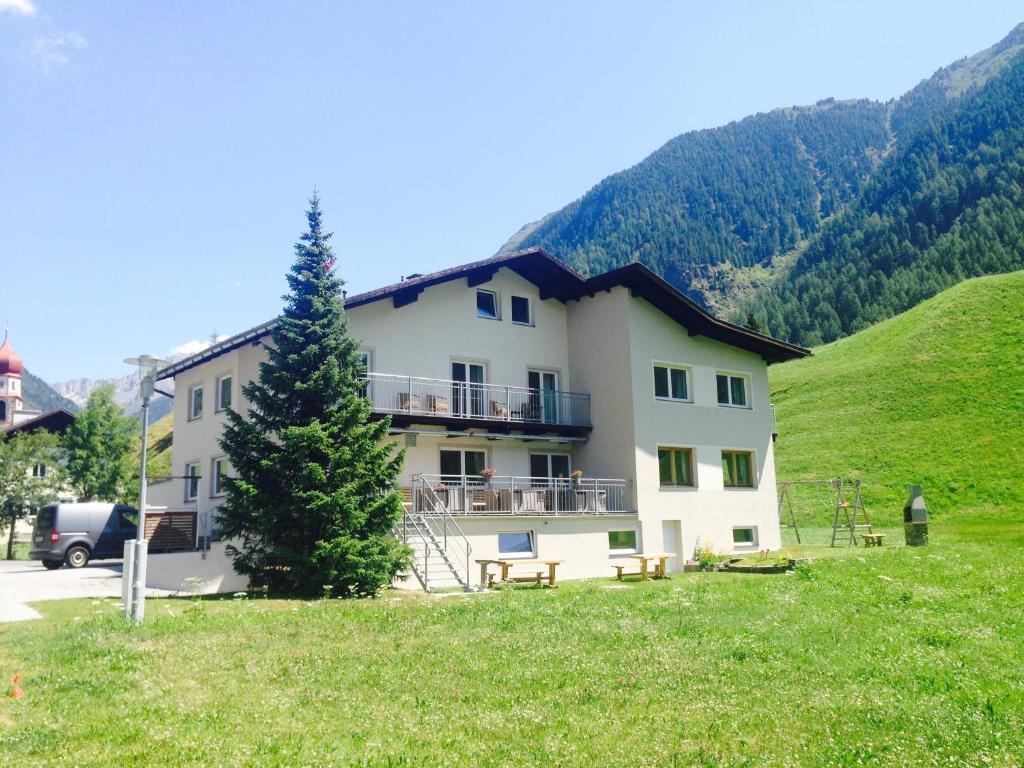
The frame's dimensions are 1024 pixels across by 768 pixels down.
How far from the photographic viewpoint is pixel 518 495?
25.3m

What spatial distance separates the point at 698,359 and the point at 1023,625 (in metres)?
18.4

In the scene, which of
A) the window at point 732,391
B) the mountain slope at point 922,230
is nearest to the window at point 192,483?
the window at point 732,391

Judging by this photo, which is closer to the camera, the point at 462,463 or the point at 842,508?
the point at 462,463

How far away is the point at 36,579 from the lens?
79.7 feet

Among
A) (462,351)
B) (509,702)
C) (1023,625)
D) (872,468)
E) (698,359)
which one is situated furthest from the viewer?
(872,468)

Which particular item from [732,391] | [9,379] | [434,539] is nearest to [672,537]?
[732,391]

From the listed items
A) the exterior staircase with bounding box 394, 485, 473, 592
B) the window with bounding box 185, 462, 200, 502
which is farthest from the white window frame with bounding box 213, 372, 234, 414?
the exterior staircase with bounding box 394, 485, 473, 592

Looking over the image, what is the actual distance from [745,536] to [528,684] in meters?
23.0

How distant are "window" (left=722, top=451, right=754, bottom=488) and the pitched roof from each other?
3920 mm

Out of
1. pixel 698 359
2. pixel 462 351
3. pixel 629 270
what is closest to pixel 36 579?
pixel 462 351

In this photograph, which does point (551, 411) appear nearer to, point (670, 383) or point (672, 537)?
point (670, 383)

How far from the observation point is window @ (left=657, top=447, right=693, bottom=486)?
28814 millimetres

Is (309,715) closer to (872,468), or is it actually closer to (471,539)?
(471,539)

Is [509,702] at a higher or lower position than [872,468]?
lower
